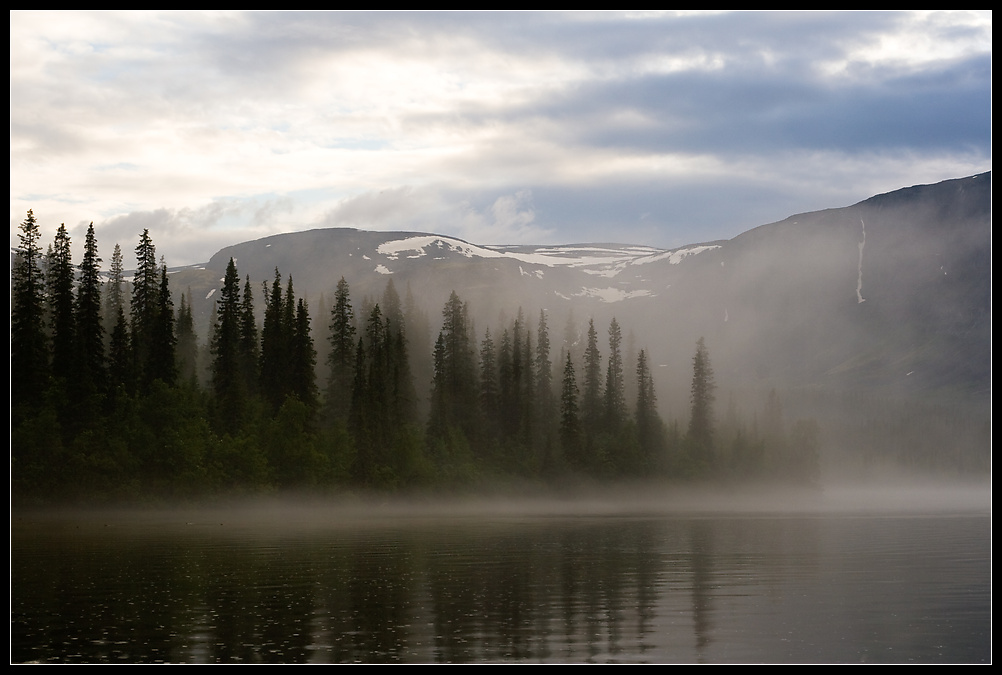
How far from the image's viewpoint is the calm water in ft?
101

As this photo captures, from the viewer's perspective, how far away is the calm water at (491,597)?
30.7 meters

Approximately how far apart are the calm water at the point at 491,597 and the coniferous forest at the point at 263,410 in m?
24.5

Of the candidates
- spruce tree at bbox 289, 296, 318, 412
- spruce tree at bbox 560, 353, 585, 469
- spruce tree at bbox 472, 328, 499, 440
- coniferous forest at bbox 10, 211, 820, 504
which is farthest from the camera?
spruce tree at bbox 472, 328, 499, 440

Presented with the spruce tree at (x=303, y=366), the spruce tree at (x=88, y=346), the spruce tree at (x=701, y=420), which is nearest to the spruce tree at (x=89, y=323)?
the spruce tree at (x=88, y=346)

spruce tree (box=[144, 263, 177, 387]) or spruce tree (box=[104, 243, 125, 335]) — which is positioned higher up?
spruce tree (box=[104, 243, 125, 335])

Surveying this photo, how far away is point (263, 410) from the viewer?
125625 mm

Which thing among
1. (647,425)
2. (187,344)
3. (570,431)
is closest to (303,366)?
(187,344)

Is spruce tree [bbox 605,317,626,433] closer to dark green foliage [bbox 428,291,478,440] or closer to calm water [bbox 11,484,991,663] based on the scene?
dark green foliage [bbox 428,291,478,440]

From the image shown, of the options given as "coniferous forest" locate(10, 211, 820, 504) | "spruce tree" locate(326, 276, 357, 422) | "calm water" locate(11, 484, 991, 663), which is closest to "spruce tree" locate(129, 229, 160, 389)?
"coniferous forest" locate(10, 211, 820, 504)

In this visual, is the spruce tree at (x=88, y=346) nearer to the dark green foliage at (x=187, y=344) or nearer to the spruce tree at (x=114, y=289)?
the dark green foliage at (x=187, y=344)

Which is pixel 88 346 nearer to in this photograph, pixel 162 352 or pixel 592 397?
pixel 162 352

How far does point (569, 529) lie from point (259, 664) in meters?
60.6

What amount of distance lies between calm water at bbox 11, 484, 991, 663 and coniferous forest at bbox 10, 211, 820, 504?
80.5ft
